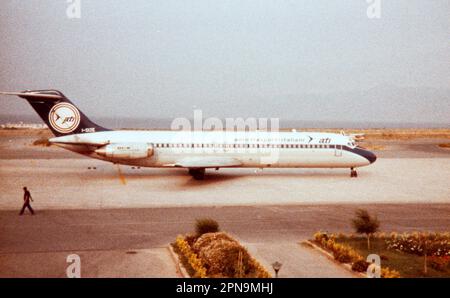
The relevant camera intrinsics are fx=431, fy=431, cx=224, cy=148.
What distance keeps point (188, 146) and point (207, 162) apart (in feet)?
6.23

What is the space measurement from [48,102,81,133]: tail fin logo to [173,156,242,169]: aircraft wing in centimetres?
692

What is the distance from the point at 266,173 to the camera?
3053 centimetres

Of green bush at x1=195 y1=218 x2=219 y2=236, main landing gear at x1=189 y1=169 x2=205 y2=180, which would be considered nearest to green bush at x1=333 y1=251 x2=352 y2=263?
green bush at x1=195 y1=218 x2=219 y2=236

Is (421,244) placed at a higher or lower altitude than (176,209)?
lower

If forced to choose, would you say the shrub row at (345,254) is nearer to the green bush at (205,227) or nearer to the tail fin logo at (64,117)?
the green bush at (205,227)

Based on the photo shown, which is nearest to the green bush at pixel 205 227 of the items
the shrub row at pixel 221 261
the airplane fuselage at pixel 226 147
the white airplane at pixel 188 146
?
the shrub row at pixel 221 261

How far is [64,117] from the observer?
87.0 feet

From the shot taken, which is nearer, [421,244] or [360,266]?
[360,266]

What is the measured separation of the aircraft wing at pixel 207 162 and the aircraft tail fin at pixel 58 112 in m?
6.66

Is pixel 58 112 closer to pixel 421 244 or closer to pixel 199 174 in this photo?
pixel 199 174

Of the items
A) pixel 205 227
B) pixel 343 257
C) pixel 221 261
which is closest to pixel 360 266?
pixel 343 257

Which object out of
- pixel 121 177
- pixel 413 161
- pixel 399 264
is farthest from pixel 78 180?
pixel 413 161

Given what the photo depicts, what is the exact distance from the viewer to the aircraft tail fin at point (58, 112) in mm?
25688

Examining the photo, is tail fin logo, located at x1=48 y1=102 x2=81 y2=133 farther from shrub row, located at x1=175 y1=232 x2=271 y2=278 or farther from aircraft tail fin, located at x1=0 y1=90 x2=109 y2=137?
shrub row, located at x1=175 y1=232 x2=271 y2=278
